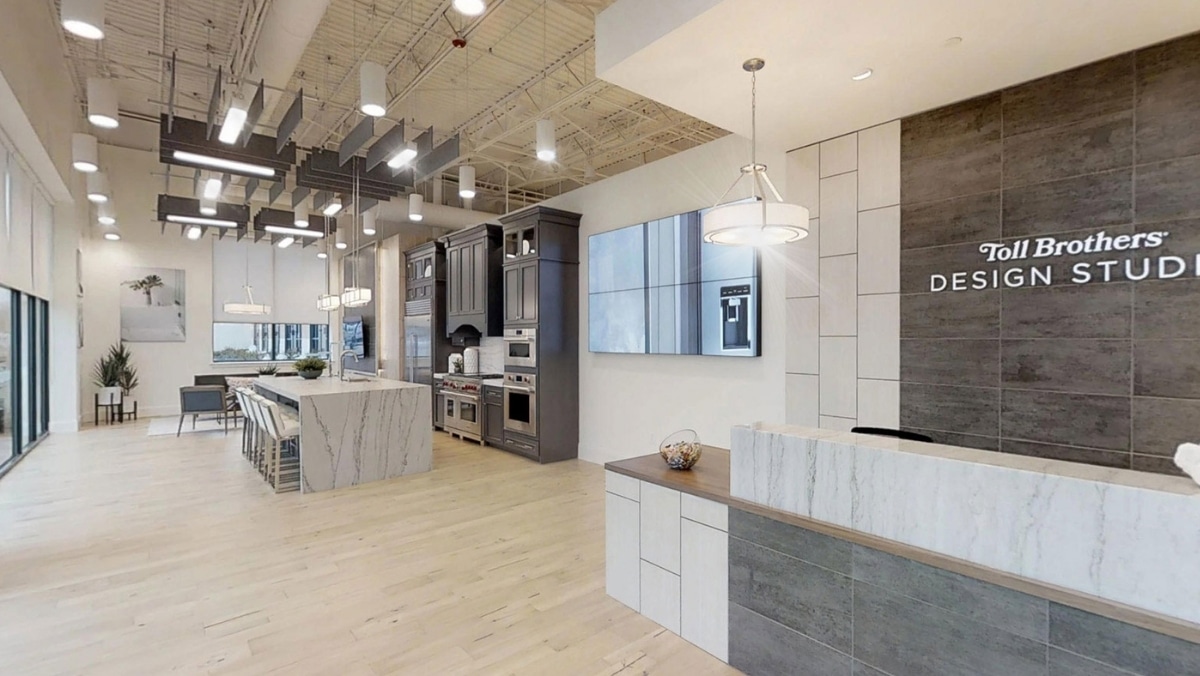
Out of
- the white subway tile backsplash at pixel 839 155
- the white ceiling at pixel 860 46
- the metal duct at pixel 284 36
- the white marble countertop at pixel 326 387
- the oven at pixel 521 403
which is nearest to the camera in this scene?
the white ceiling at pixel 860 46

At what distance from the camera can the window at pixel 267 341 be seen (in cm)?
1122

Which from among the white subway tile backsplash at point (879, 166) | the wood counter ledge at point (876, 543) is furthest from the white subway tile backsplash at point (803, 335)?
the wood counter ledge at point (876, 543)

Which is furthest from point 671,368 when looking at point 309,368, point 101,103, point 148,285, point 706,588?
point 148,285

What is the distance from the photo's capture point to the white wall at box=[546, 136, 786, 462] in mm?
4473

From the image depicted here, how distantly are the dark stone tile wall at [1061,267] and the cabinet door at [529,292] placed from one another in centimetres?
394

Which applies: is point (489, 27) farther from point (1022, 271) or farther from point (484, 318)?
point (1022, 271)

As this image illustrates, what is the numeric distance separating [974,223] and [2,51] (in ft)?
22.5

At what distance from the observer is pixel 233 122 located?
4.24 meters

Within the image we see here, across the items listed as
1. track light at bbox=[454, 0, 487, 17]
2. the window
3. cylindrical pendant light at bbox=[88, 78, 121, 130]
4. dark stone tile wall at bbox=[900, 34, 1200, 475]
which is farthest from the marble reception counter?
the window

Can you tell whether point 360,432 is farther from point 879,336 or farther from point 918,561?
point 918,561

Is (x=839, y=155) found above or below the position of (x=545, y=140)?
below

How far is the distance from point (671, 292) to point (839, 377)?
178 centimetres

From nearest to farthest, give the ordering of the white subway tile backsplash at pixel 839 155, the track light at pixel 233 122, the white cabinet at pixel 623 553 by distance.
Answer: the white cabinet at pixel 623 553
the white subway tile backsplash at pixel 839 155
the track light at pixel 233 122

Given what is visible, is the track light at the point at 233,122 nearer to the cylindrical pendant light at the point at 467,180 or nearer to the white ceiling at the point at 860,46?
the cylindrical pendant light at the point at 467,180
